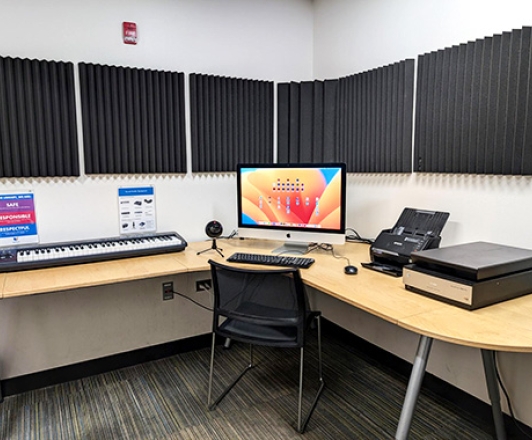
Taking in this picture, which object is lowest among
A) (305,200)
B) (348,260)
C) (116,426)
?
(116,426)

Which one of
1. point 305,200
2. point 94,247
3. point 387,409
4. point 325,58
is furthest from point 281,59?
point 387,409

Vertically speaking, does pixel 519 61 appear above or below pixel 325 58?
below

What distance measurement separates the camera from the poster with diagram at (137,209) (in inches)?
106

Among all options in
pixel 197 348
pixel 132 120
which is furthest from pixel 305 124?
pixel 197 348

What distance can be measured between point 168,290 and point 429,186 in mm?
1829

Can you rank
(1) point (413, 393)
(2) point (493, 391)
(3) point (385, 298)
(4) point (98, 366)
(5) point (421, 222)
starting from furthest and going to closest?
(4) point (98, 366)
(5) point (421, 222)
(2) point (493, 391)
(3) point (385, 298)
(1) point (413, 393)

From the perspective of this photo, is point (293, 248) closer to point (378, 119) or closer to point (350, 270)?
point (350, 270)

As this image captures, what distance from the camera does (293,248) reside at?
266 cm

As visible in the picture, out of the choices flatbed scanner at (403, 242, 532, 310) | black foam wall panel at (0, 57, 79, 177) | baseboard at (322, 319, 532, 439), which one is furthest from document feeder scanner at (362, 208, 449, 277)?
black foam wall panel at (0, 57, 79, 177)

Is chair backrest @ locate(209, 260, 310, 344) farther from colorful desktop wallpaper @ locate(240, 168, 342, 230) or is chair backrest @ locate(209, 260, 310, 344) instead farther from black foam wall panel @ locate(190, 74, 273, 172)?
black foam wall panel @ locate(190, 74, 273, 172)

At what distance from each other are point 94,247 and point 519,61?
2392 mm

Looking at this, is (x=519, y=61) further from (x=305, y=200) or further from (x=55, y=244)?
(x=55, y=244)

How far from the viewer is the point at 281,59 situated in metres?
3.15

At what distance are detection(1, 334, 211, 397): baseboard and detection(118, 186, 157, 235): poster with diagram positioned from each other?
829 millimetres
